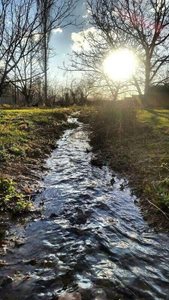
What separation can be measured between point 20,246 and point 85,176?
430cm

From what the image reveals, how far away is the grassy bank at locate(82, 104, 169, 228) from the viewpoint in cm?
741

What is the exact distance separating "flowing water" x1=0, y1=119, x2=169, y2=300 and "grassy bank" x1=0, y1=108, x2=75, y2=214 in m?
0.48

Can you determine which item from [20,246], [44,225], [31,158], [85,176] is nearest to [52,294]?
[20,246]

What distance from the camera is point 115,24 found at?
27062 mm

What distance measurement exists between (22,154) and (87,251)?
5.83m

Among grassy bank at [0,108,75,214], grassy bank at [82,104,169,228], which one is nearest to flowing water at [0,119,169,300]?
grassy bank at [82,104,169,228]

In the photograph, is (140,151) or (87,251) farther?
(140,151)

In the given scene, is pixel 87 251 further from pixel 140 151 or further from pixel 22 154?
pixel 140 151

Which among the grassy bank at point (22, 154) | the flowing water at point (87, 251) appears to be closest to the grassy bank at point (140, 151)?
the flowing water at point (87, 251)

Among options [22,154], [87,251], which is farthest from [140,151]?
[87,251]

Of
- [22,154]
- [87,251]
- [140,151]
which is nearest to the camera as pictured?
[87,251]

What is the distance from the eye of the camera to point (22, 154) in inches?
423

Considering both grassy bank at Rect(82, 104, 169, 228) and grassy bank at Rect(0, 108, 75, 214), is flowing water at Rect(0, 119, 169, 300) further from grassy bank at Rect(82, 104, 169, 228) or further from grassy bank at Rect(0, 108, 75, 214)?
grassy bank at Rect(0, 108, 75, 214)

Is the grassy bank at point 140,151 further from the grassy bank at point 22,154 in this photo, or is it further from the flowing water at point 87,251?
the grassy bank at point 22,154
